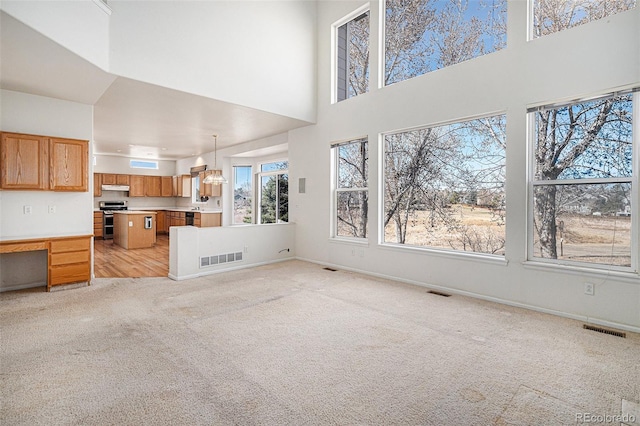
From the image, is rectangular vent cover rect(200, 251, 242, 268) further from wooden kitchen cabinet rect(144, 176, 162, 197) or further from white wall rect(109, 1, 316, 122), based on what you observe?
wooden kitchen cabinet rect(144, 176, 162, 197)

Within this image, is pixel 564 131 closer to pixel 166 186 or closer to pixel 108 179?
pixel 166 186

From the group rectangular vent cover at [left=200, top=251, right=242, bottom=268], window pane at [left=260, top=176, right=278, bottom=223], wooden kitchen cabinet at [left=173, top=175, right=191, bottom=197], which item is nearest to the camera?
rectangular vent cover at [left=200, top=251, right=242, bottom=268]

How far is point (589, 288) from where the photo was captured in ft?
10.5

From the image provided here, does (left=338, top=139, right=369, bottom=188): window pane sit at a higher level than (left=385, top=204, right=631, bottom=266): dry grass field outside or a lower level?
higher

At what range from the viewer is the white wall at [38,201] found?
161 inches

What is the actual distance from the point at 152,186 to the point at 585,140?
447 inches

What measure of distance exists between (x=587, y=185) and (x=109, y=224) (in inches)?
431

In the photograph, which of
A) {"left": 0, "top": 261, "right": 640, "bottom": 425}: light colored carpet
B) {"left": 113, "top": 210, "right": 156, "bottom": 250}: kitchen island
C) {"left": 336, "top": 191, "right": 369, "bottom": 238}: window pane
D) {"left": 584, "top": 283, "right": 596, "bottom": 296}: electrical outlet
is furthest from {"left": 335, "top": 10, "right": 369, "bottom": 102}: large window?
{"left": 113, "top": 210, "right": 156, "bottom": 250}: kitchen island

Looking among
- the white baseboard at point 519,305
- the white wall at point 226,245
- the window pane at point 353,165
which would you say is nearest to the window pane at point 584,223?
the white baseboard at point 519,305

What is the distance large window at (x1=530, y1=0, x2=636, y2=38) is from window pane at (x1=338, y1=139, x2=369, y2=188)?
2692 mm

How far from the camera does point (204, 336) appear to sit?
9.38ft

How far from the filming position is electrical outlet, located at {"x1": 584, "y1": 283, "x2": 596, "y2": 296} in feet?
10.5

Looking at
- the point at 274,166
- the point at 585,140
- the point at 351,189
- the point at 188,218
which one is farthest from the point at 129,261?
the point at 585,140

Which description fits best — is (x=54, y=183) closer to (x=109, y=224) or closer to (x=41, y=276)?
(x=41, y=276)
